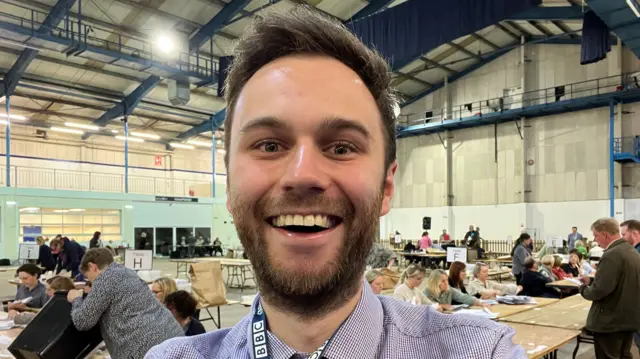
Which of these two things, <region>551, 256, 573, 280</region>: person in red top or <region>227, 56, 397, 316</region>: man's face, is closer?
<region>227, 56, 397, 316</region>: man's face

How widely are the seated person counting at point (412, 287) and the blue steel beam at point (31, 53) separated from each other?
1028cm

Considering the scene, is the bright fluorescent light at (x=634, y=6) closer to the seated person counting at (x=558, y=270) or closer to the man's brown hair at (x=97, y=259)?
the seated person counting at (x=558, y=270)

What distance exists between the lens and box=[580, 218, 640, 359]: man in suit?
394cm

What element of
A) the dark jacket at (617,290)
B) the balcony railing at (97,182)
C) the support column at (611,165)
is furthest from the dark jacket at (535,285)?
the balcony railing at (97,182)

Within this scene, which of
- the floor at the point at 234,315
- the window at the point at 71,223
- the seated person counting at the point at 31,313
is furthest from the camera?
the window at the point at 71,223

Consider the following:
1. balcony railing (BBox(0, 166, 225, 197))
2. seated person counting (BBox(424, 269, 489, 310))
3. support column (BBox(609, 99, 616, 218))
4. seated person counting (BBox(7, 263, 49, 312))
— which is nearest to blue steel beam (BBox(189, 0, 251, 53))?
balcony railing (BBox(0, 166, 225, 197))

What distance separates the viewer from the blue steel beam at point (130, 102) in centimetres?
1611

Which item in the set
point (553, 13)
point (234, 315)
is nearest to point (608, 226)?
point (234, 315)

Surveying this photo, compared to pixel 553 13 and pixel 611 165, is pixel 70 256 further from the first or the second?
pixel 611 165

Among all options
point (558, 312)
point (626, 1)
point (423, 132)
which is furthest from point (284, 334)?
point (423, 132)

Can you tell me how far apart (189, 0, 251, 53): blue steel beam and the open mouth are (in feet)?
42.6

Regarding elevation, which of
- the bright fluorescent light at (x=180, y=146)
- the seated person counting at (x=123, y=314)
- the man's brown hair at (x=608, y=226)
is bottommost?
the seated person counting at (x=123, y=314)

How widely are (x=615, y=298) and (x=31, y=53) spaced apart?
1487 centimetres

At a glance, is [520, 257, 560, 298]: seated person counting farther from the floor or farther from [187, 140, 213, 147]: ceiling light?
[187, 140, 213, 147]: ceiling light
